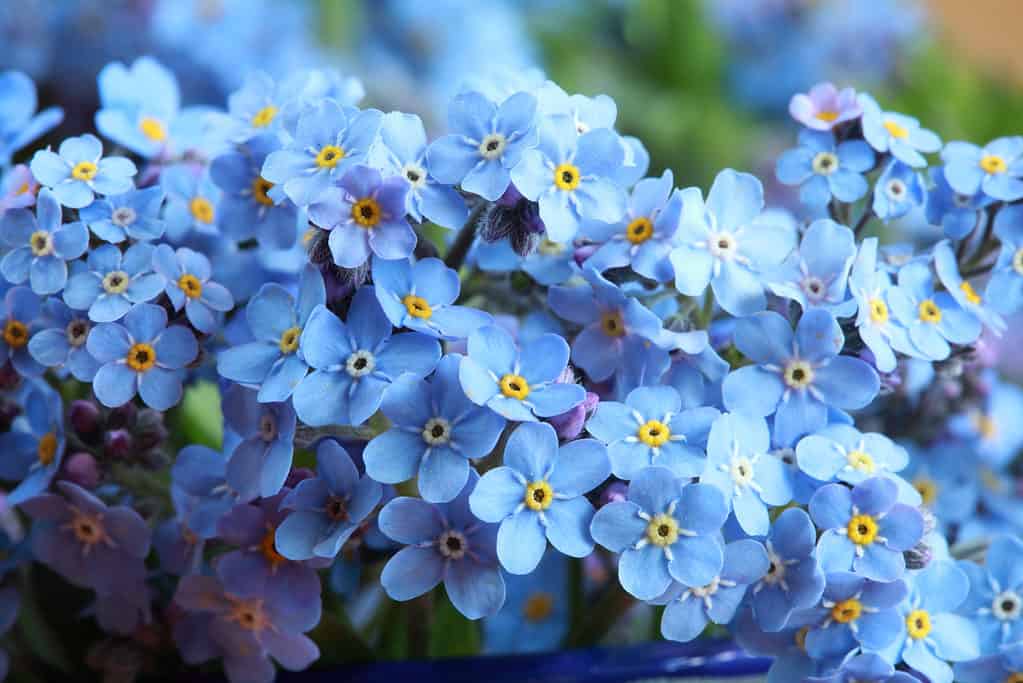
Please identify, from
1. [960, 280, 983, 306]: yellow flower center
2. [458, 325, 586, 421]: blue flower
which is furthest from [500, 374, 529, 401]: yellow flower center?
[960, 280, 983, 306]: yellow flower center

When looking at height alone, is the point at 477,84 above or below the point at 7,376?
above

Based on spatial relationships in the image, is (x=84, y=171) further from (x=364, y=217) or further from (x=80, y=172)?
(x=364, y=217)

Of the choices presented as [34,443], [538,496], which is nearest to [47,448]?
[34,443]

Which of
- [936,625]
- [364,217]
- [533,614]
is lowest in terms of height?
[533,614]

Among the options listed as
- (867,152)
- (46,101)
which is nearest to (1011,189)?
(867,152)

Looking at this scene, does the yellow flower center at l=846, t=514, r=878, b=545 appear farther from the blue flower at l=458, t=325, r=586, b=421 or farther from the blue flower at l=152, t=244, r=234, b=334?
the blue flower at l=152, t=244, r=234, b=334

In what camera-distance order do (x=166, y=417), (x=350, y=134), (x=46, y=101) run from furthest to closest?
(x=46, y=101)
(x=166, y=417)
(x=350, y=134)

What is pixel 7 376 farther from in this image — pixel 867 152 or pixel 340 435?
pixel 867 152
